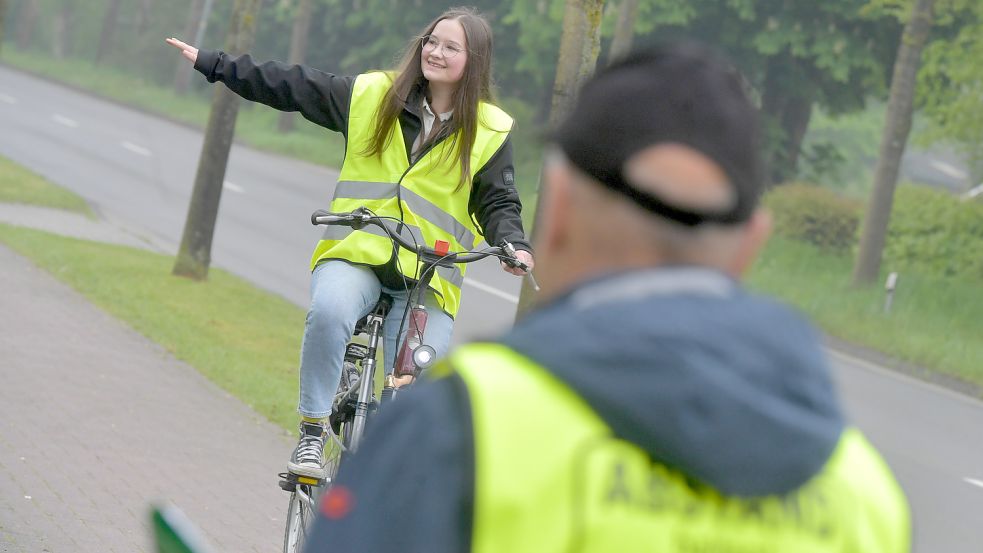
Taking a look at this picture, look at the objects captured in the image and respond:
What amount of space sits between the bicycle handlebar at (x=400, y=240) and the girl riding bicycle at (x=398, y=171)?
55 millimetres

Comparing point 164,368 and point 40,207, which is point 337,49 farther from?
point 164,368

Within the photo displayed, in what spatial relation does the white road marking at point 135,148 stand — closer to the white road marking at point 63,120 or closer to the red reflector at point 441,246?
the white road marking at point 63,120

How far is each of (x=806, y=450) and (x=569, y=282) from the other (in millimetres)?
304

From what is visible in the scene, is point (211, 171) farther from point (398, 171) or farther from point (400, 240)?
point (400, 240)

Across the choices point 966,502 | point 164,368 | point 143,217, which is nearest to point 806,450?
point 164,368

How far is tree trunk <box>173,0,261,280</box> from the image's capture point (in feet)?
42.0

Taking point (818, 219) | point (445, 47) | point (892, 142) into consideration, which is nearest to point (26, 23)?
point (818, 219)

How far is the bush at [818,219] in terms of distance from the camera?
24.0 meters

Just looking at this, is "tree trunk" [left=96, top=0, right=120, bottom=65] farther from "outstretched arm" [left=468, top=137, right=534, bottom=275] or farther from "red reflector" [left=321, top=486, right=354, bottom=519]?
"red reflector" [left=321, top=486, right=354, bottom=519]

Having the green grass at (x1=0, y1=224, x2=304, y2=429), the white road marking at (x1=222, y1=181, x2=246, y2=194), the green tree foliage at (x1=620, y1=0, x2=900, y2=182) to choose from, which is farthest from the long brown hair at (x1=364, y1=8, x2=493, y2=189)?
the green tree foliage at (x1=620, y1=0, x2=900, y2=182)

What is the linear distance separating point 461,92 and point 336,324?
93cm

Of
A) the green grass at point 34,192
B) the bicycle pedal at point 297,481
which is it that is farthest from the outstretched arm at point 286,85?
the green grass at point 34,192

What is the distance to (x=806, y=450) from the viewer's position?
1.51m

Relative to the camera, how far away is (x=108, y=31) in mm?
56188
